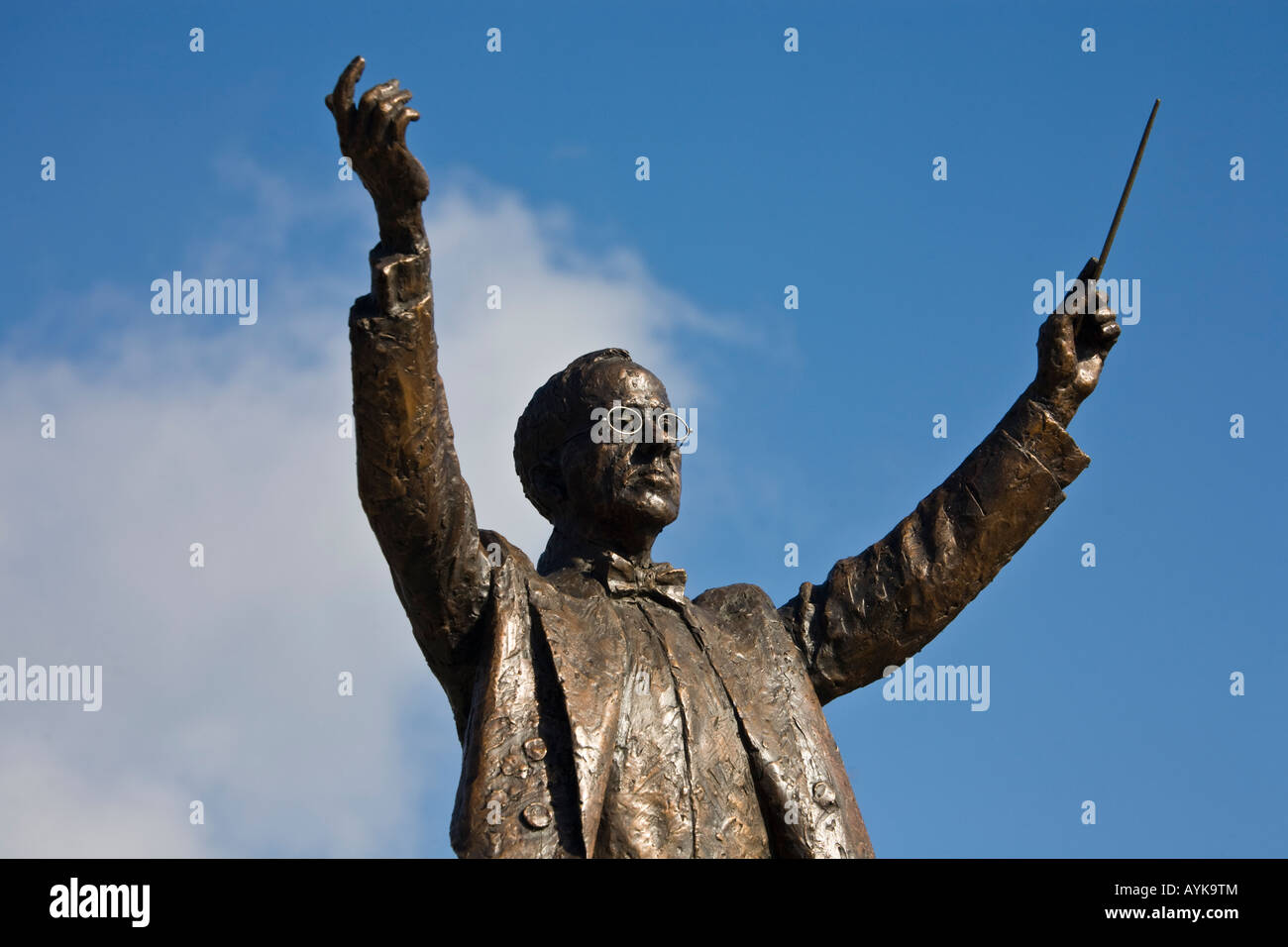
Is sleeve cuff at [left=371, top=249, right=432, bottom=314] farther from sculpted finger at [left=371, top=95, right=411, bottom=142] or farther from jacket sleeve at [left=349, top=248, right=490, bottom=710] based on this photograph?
sculpted finger at [left=371, top=95, right=411, bottom=142]

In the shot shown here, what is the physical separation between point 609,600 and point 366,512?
118 cm

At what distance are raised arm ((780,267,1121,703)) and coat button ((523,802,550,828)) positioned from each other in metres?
1.82

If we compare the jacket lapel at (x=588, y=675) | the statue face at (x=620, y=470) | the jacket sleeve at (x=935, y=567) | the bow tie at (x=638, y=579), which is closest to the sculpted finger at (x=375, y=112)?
the statue face at (x=620, y=470)

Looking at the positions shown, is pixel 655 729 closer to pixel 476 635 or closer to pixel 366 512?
pixel 476 635

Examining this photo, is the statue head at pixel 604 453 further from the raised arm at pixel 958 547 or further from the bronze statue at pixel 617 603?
the raised arm at pixel 958 547

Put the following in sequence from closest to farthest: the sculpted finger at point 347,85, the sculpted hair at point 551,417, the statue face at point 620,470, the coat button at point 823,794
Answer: the sculpted finger at point 347,85
the coat button at point 823,794
the statue face at point 620,470
the sculpted hair at point 551,417

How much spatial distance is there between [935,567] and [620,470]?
1.52 m

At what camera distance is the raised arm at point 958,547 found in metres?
9.35

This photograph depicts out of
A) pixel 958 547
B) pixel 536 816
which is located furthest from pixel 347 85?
pixel 958 547

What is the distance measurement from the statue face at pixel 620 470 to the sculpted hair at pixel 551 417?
0.06 metres

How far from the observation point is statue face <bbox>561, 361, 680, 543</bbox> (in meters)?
8.90

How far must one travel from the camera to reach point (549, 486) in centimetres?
926

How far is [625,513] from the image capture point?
8.89m
